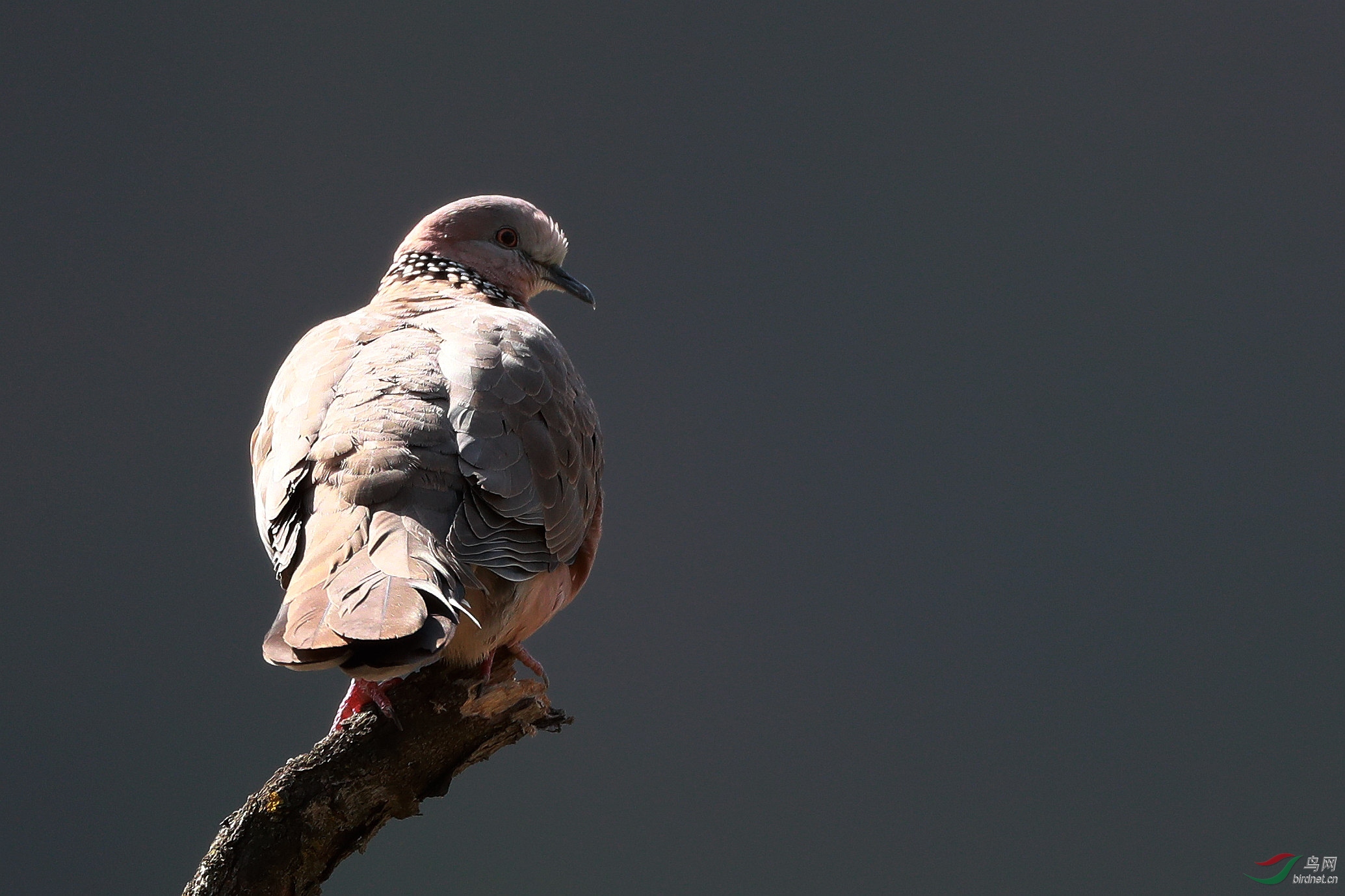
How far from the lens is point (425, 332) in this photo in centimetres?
Answer: 231

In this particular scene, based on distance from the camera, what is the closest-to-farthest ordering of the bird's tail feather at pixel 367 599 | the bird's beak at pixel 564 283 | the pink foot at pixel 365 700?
the bird's tail feather at pixel 367 599
the pink foot at pixel 365 700
the bird's beak at pixel 564 283

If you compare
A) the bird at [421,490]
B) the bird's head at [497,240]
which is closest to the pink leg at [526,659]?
the bird at [421,490]

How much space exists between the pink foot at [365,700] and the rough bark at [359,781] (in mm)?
16

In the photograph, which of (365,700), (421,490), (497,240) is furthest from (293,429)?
(497,240)

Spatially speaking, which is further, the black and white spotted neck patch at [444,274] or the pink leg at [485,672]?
the black and white spotted neck patch at [444,274]

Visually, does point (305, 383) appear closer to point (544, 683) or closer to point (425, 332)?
point (425, 332)

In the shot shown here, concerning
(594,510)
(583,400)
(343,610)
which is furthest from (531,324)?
(343,610)

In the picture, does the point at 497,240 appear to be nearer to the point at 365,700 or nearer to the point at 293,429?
the point at 293,429

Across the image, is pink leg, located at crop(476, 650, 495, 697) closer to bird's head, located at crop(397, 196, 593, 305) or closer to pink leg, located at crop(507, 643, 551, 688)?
pink leg, located at crop(507, 643, 551, 688)

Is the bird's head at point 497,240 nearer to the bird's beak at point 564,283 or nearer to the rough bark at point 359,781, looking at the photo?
the bird's beak at point 564,283

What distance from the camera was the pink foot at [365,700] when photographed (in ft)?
6.34

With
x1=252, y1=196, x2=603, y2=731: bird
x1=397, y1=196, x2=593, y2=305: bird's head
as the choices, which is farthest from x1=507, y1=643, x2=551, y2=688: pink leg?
x1=397, y1=196, x2=593, y2=305: bird's head

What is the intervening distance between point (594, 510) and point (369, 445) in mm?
589

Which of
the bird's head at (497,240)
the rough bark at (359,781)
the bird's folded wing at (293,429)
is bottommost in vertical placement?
the rough bark at (359,781)
